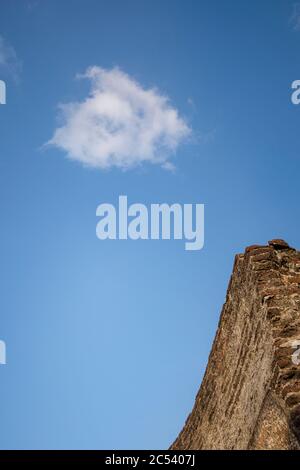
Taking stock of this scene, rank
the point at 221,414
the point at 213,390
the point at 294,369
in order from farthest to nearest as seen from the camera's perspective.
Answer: the point at 213,390
the point at 221,414
the point at 294,369

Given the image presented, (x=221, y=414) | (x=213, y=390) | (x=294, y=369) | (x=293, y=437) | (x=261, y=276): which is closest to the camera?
(x=293, y=437)

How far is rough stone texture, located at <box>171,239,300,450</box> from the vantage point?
488 centimetres

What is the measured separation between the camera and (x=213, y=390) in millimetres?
7137

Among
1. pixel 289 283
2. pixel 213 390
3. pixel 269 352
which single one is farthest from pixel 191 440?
pixel 289 283

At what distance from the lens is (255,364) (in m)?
5.79

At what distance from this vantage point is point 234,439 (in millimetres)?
6160

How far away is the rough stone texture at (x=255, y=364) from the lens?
488 centimetres

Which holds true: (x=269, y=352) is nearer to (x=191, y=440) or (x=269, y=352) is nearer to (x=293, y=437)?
(x=293, y=437)

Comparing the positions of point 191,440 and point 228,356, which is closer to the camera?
point 228,356
